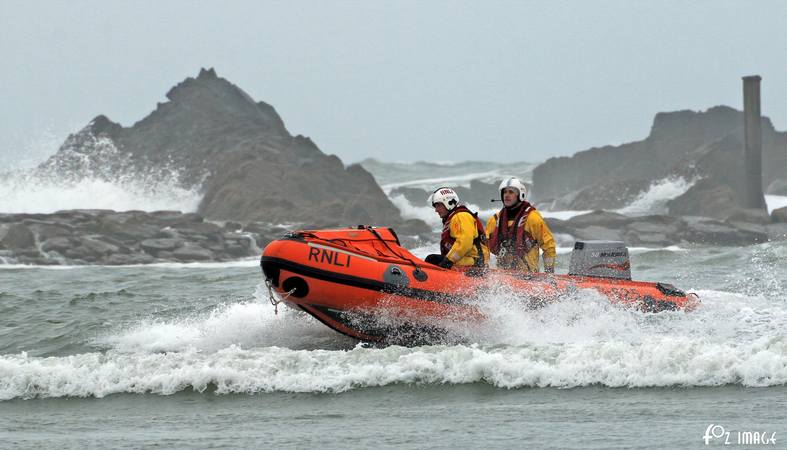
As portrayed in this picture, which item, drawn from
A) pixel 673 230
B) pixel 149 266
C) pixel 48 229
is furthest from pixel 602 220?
pixel 48 229

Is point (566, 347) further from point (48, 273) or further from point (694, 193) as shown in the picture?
point (694, 193)

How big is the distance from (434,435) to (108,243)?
19.1 metres

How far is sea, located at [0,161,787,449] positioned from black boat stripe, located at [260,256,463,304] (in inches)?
17.7

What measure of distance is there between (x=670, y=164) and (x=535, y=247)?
50722mm

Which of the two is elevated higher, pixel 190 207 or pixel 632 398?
pixel 190 207

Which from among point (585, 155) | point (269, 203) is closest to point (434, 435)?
point (269, 203)

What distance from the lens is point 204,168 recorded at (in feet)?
148

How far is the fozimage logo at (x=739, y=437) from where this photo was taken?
5.04 m

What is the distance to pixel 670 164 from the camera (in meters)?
57.9

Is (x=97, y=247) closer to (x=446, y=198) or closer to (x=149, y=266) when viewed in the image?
(x=149, y=266)

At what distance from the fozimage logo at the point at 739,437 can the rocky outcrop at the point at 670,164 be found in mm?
35487

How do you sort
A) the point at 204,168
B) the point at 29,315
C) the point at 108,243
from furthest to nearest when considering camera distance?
the point at 204,168, the point at 108,243, the point at 29,315

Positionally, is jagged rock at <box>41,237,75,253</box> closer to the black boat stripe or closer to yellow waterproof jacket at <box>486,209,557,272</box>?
yellow waterproof jacket at <box>486,209,557,272</box>

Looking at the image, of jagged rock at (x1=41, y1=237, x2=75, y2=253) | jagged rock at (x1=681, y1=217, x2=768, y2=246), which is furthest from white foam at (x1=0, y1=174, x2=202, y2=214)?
jagged rock at (x1=681, y1=217, x2=768, y2=246)
